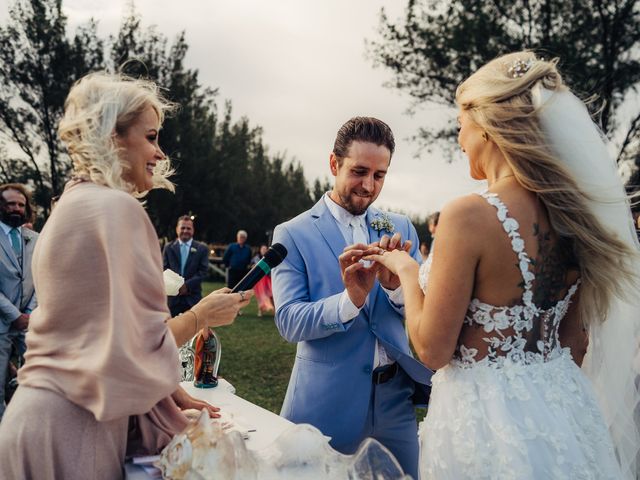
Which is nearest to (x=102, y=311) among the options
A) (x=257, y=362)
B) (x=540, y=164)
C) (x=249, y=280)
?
(x=249, y=280)

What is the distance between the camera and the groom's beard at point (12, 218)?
5930 mm

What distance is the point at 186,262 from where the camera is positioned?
1031 centimetres

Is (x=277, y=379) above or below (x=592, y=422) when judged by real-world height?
below

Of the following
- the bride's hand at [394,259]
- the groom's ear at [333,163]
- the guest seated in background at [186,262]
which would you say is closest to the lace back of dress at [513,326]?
the bride's hand at [394,259]

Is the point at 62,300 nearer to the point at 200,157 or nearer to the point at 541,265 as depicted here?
the point at 541,265

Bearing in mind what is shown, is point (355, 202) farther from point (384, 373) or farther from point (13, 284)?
point (13, 284)

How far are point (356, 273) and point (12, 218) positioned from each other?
4816mm

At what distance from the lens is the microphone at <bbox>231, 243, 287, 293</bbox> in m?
2.28

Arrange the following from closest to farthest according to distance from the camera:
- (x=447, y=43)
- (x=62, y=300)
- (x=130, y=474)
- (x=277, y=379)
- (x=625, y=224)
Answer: (x=62, y=300) → (x=130, y=474) → (x=625, y=224) → (x=277, y=379) → (x=447, y=43)

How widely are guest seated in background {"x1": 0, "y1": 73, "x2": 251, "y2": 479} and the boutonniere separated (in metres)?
1.63

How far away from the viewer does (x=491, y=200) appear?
1977 mm

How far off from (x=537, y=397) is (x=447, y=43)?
53.4ft

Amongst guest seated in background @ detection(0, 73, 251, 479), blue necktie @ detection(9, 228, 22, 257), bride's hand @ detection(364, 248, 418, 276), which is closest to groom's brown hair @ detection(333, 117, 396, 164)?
bride's hand @ detection(364, 248, 418, 276)

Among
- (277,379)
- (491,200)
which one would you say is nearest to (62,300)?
(491,200)
